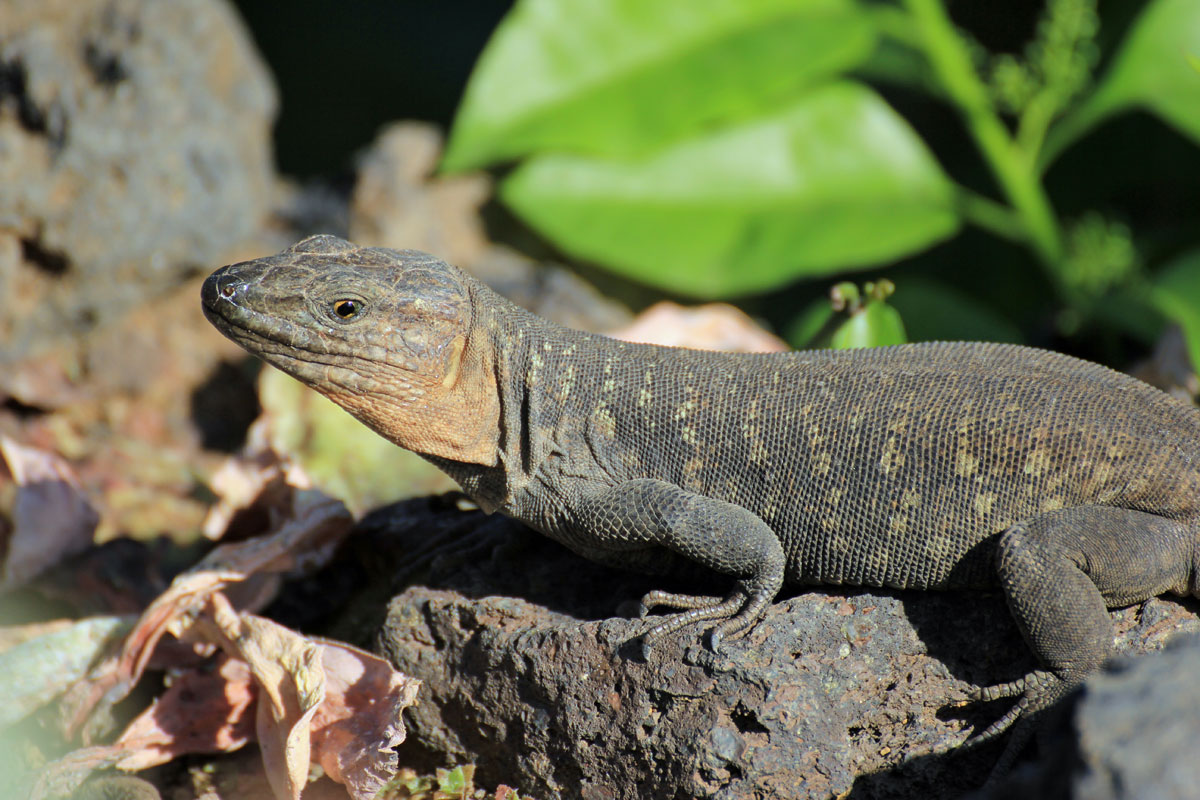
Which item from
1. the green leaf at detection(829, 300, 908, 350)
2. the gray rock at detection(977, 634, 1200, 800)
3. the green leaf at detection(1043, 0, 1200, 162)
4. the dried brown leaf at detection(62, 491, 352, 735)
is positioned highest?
the green leaf at detection(1043, 0, 1200, 162)

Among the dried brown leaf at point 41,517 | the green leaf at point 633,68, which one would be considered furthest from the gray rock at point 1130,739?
the green leaf at point 633,68

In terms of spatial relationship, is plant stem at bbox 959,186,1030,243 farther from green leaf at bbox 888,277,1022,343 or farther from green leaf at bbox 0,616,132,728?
green leaf at bbox 0,616,132,728

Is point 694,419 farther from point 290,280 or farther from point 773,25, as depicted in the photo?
point 773,25

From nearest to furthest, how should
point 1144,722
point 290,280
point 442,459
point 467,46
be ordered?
point 1144,722, point 290,280, point 442,459, point 467,46

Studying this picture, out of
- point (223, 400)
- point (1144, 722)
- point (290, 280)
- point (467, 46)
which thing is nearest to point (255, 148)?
point (223, 400)

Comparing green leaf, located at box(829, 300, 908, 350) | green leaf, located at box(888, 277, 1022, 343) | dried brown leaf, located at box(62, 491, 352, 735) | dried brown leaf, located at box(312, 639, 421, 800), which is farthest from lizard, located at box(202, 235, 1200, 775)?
green leaf, located at box(888, 277, 1022, 343)

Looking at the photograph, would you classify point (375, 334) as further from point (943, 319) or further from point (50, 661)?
point (943, 319)
